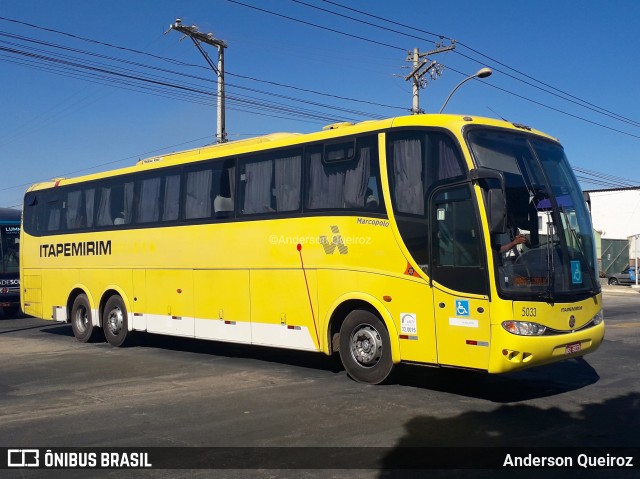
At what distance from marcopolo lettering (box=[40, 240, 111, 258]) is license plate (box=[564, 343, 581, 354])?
10.2m

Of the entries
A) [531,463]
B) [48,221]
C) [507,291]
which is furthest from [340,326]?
[48,221]

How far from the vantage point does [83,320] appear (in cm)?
1552

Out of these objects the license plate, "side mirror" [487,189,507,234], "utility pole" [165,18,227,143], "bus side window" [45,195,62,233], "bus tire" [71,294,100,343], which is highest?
"utility pole" [165,18,227,143]

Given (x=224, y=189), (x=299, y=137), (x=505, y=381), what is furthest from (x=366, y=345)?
(x=224, y=189)

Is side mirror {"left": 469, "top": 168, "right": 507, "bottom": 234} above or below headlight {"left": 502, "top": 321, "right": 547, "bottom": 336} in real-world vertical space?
above

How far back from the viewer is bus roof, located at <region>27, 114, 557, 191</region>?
337 inches

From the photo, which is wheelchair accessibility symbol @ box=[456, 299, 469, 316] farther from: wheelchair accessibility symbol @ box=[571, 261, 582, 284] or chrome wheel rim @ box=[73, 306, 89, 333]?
chrome wheel rim @ box=[73, 306, 89, 333]

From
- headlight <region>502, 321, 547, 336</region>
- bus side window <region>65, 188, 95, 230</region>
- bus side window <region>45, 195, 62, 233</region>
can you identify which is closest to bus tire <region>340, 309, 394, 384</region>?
headlight <region>502, 321, 547, 336</region>

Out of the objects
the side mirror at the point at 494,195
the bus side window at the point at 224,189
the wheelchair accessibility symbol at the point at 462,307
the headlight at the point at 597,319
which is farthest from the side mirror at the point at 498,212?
the bus side window at the point at 224,189

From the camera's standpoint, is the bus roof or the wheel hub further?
the wheel hub

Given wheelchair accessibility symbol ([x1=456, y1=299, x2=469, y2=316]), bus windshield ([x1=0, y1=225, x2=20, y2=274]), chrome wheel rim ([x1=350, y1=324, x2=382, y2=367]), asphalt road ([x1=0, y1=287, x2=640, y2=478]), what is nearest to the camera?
asphalt road ([x1=0, y1=287, x2=640, y2=478])

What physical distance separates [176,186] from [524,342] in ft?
25.6

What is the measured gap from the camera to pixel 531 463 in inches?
225

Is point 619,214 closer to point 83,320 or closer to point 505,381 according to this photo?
point 83,320
